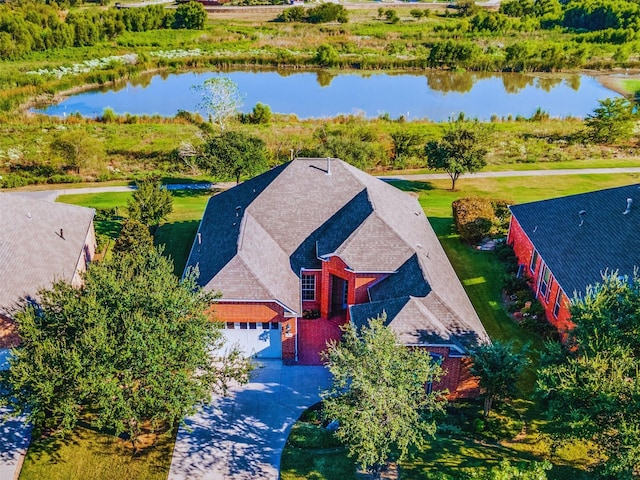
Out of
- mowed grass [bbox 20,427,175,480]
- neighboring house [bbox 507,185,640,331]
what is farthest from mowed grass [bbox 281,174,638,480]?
mowed grass [bbox 20,427,175,480]

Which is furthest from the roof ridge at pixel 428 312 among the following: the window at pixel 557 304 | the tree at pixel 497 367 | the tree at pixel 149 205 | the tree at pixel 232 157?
the tree at pixel 232 157

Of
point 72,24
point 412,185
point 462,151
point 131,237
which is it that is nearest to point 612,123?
point 462,151

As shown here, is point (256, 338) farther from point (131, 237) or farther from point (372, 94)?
point (372, 94)

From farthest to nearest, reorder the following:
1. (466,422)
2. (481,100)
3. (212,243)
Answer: (481,100) → (212,243) → (466,422)

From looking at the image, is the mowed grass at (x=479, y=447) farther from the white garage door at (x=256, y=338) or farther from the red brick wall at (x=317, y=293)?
the red brick wall at (x=317, y=293)

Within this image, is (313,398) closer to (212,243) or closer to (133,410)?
(133,410)

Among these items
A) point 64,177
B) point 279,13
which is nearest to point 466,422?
point 64,177

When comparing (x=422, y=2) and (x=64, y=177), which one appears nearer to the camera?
(x=64, y=177)
